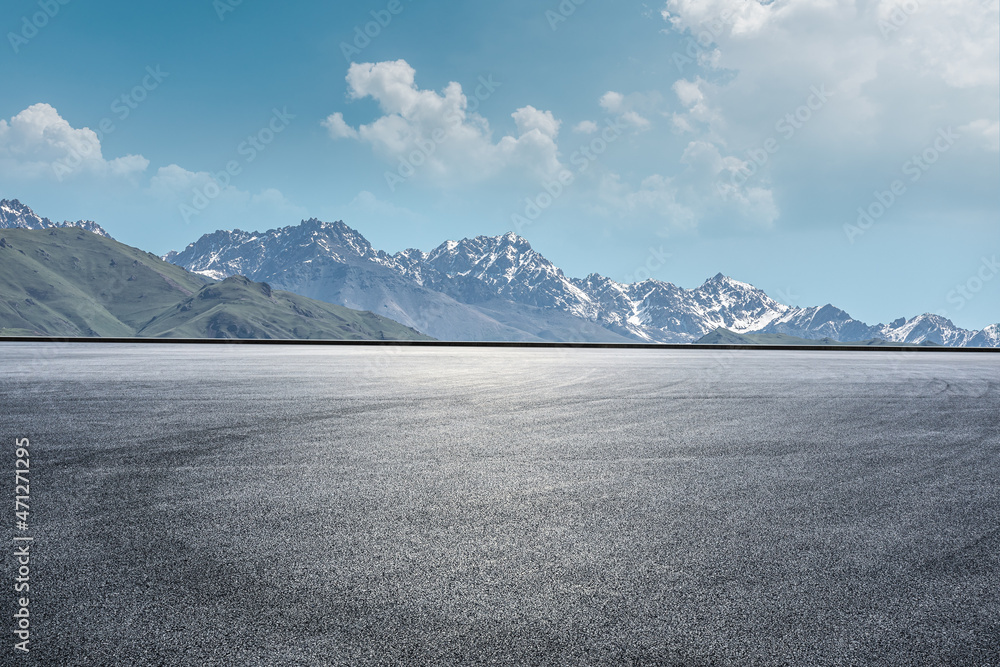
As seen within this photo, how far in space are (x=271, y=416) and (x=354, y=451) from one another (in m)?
2.99

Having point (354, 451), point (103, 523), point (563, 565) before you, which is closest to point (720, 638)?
point (563, 565)

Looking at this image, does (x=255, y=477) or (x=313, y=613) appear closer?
(x=313, y=613)

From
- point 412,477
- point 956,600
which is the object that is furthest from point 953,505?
point 412,477

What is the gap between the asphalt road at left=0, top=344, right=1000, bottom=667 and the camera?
284 cm

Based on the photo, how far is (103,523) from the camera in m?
4.38

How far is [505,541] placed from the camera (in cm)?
406

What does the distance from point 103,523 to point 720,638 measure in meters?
3.97

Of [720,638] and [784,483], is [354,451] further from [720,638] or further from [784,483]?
[720,638]

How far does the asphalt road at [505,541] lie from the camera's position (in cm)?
284

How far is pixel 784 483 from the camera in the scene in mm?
5645

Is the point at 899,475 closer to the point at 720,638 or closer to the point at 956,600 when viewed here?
the point at 956,600

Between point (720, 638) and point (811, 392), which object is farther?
point (811, 392)

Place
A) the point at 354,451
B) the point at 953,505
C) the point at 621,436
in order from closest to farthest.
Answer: the point at 953,505
the point at 354,451
the point at 621,436

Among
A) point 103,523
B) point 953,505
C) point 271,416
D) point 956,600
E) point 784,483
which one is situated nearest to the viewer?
point 956,600
